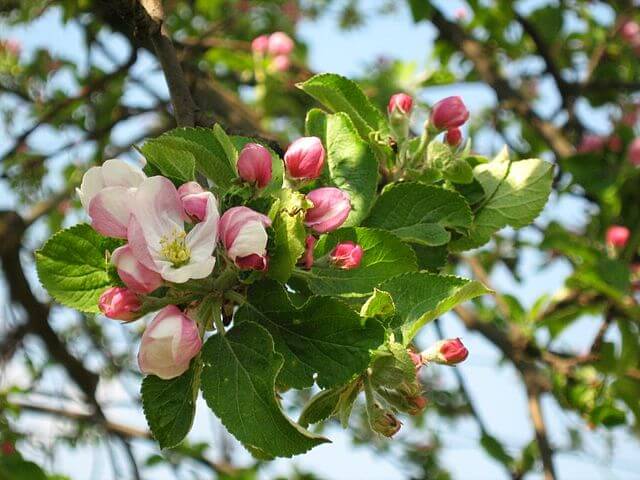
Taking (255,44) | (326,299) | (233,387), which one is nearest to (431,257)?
(326,299)

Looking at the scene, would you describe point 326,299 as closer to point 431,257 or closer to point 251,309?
point 251,309

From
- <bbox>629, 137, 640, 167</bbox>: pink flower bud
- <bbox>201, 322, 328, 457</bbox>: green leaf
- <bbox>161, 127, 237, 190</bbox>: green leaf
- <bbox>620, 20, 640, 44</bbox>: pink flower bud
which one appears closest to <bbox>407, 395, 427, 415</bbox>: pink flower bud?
<bbox>201, 322, 328, 457</bbox>: green leaf

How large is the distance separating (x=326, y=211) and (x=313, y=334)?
15 centimetres

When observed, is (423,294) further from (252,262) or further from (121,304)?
(121,304)

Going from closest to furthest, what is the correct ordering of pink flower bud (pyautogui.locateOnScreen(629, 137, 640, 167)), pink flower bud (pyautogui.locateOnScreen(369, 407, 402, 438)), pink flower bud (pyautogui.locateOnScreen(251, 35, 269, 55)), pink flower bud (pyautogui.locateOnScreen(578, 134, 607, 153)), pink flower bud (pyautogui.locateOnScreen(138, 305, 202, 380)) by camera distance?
1. pink flower bud (pyautogui.locateOnScreen(138, 305, 202, 380))
2. pink flower bud (pyautogui.locateOnScreen(369, 407, 402, 438))
3. pink flower bud (pyautogui.locateOnScreen(629, 137, 640, 167))
4. pink flower bud (pyautogui.locateOnScreen(578, 134, 607, 153))
5. pink flower bud (pyautogui.locateOnScreen(251, 35, 269, 55))

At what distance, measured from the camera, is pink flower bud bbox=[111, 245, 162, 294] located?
35.4 inches

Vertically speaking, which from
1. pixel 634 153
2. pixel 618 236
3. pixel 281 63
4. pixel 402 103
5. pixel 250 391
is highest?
pixel 402 103

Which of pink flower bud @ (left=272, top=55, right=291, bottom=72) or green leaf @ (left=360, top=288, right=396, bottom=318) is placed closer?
green leaf @ (left=360, top=288, right=396, bottom=318)

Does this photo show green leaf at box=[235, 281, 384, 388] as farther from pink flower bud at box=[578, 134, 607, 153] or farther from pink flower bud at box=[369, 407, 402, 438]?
pink flower bud at box=[578, 134, 607, 153]

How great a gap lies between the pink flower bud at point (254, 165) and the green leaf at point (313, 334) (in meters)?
0.13

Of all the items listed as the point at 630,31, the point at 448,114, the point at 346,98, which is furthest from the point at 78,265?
Answer: the point at 630,31

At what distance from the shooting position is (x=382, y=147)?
1.23 m

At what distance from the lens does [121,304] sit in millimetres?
921

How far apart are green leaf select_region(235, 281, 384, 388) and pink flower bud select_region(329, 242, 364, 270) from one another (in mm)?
65
